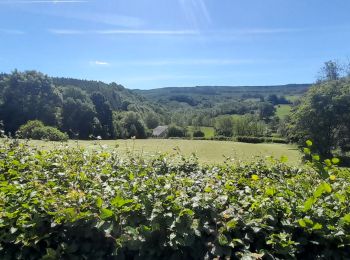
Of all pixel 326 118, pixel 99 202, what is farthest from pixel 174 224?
pixel 326 118

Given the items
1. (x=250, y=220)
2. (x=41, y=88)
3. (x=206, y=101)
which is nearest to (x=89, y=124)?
(x=41, y=88)

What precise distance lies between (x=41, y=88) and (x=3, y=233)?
59.3 metres

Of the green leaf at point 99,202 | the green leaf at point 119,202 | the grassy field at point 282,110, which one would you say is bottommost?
the grassy field at point 282,110

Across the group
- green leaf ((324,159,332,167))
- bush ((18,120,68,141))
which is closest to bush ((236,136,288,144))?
bush ((18,120,68,141))

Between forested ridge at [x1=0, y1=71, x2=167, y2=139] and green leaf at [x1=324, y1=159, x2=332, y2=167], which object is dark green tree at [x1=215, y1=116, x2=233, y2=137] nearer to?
forested ridge at [x1=0, y1=71, x2=167, y2=139]

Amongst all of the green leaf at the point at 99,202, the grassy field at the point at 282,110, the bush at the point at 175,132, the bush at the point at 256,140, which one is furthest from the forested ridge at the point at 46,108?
the grassy field at the point at 282,110

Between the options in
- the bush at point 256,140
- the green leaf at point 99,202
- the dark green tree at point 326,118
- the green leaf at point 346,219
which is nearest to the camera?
the green leaf at point 346,219

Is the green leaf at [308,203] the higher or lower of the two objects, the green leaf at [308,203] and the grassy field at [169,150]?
the higher

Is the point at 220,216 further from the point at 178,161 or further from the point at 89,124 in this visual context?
the point at 89,124

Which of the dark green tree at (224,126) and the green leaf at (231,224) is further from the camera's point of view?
the dark green tree at (224,126)

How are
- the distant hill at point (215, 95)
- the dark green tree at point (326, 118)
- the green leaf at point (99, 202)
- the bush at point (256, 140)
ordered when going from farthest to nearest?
the distant hill at point (215, 95) → the bush at point (256, 140) → the dark green tree at point (326, 118) → the green leaf at point (99, 202)

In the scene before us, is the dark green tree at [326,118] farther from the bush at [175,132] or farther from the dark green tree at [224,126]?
the dark green tree at [224,126]

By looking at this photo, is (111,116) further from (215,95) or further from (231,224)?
(215,95)

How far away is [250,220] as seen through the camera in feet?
8.50
